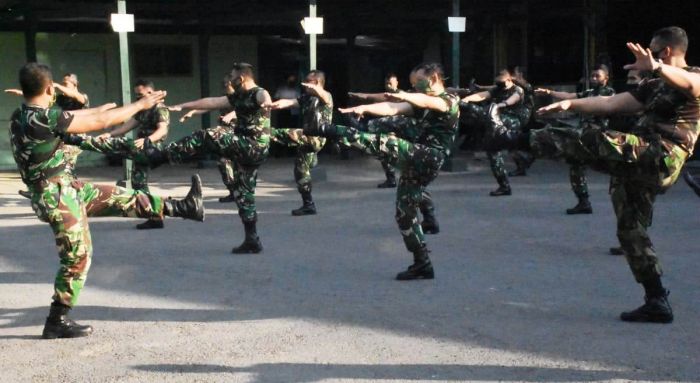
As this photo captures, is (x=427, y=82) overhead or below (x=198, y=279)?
overhead

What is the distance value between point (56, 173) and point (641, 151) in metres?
3.57

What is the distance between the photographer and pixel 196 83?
1888 centimetres

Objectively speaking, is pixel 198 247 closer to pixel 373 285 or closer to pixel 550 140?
pixel 373 285

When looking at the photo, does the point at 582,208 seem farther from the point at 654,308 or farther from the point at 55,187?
the point at 55,187

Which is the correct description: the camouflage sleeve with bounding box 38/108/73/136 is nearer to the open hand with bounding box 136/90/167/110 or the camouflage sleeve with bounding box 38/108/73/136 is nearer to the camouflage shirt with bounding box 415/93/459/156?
the open hand with bounding box 136/90/167/110

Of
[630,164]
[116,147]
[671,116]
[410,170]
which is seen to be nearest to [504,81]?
[410,170]

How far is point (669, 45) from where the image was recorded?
17.9 feet

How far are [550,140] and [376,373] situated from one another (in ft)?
5.80

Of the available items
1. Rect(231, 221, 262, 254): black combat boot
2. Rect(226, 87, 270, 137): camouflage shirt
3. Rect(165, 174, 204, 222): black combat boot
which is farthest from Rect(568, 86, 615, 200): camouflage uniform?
Rect(165, 174, 204, 222): black combat boot

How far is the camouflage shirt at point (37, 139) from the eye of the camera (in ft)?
17.1

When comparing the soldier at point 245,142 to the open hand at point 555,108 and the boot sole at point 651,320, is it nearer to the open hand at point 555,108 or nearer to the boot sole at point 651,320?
the open hand at point 555,108

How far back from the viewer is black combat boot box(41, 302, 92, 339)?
5.46 m

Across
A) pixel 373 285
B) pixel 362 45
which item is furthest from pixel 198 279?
pixel 362 45

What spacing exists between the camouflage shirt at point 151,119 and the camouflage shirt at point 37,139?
4.45m
